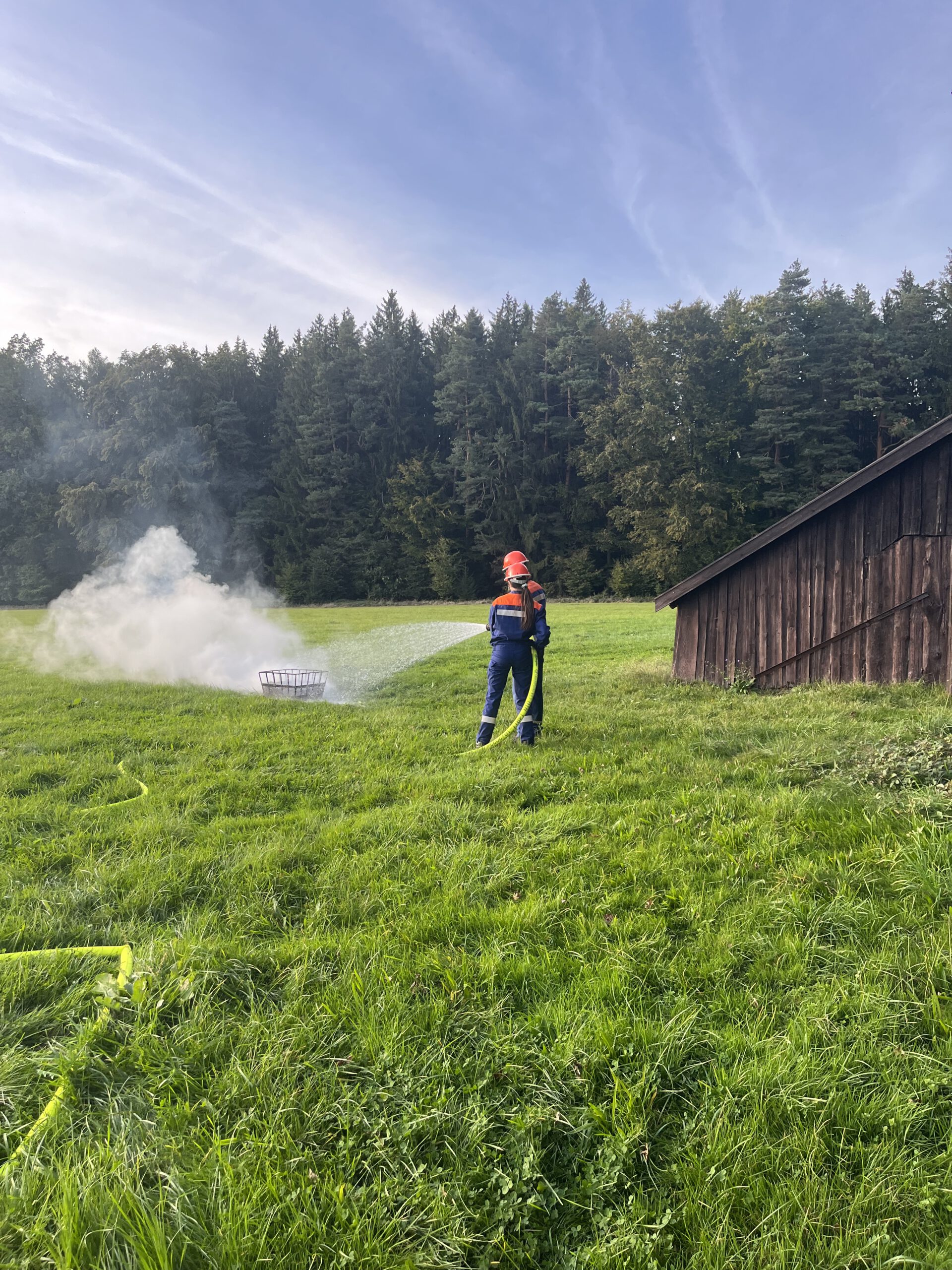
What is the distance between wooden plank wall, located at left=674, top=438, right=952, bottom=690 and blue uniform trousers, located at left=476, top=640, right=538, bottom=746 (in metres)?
4.76

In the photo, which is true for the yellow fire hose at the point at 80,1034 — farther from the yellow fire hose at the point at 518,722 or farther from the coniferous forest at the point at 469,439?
the coniferous forest at the point at 469,439

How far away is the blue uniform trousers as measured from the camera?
24.1 feet

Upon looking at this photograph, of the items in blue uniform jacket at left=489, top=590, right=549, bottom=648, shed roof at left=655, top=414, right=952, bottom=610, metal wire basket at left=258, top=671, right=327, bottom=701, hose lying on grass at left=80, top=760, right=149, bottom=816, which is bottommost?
hose lying on grass at left=80, top=760, right=149, bottom=816

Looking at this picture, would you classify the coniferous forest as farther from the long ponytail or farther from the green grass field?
the green grass field

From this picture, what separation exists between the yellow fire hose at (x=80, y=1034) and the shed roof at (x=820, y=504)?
9.09 m

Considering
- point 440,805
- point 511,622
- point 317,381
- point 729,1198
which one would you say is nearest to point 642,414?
point 317,381

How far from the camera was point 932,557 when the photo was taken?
9.00 meters

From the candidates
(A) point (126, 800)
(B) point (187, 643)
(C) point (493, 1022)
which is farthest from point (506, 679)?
(B) point (187, 643)

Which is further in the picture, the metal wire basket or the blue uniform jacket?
the metal wire basket

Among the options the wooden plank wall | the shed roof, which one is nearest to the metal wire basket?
the shed roof

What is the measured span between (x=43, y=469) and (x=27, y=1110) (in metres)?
59.8

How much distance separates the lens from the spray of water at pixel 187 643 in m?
13.1

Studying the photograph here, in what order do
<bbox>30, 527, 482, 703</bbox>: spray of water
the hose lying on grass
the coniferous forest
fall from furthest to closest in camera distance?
1. the coniferous forest
2. <bbox>30, 527, 482, 703</bbox>: spray of water
3. the hose lying on grass

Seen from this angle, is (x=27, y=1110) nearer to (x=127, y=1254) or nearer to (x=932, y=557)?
(x=127, y=1254)
